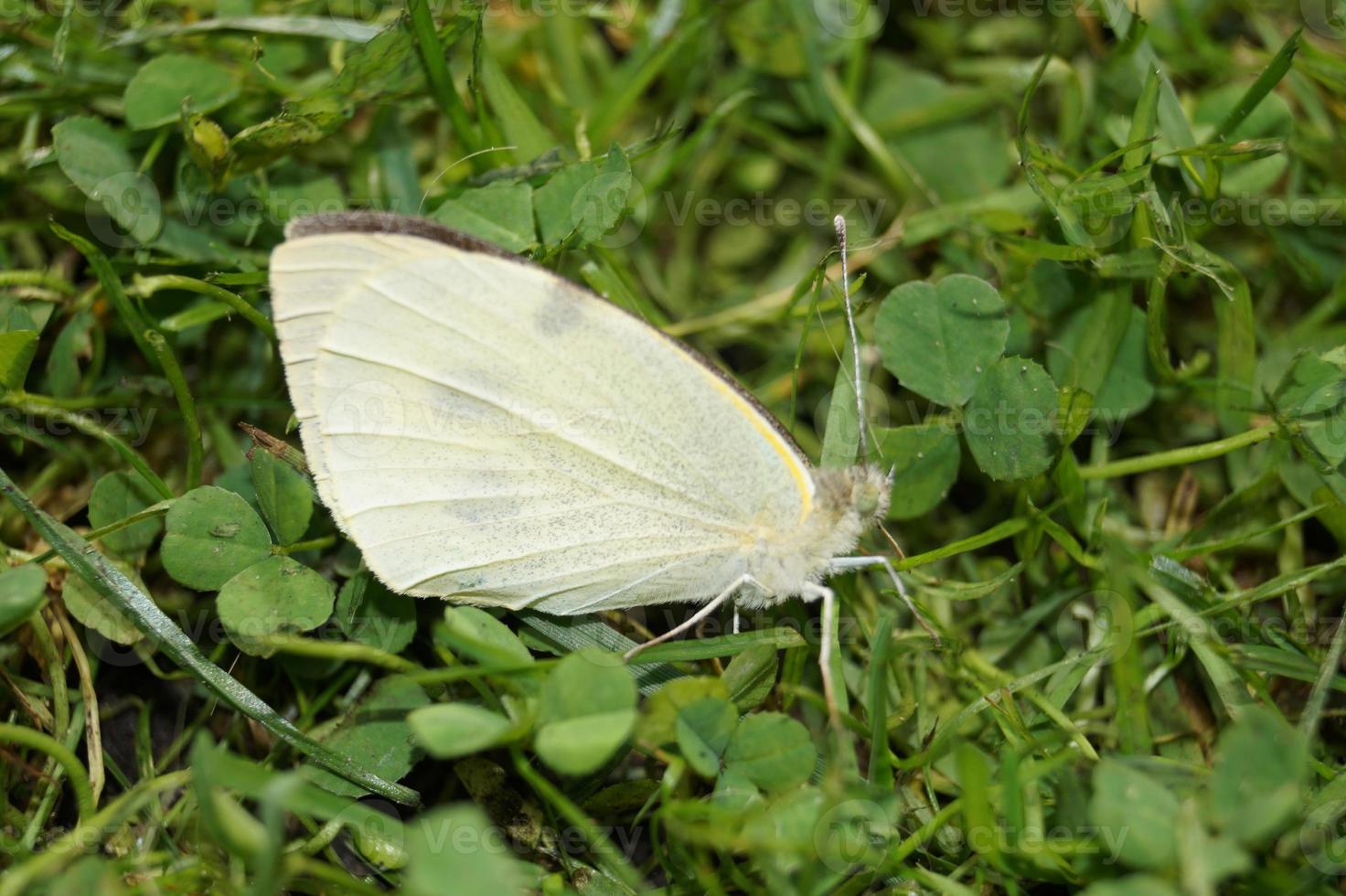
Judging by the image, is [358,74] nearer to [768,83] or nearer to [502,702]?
[768,83]

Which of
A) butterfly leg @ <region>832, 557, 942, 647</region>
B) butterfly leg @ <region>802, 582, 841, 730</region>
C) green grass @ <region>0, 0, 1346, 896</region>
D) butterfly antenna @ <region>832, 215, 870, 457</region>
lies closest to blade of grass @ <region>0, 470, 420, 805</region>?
green grass @ <region>0, 0, 1346, 896</region>

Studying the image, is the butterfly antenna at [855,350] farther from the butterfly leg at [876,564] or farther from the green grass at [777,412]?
the butterfly leg at [876,564]

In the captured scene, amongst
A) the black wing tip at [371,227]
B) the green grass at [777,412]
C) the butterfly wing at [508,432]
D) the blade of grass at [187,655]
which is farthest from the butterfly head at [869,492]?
the blade of grass at [187,655]

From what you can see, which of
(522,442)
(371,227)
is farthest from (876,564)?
(371,227)

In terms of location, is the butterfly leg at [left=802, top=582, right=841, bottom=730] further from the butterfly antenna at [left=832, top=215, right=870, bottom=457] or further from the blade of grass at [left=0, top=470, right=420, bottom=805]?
the blade of grass at [left=0, top=470, right=420, bottom=805]

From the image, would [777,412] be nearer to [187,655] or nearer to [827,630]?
[827,630]
